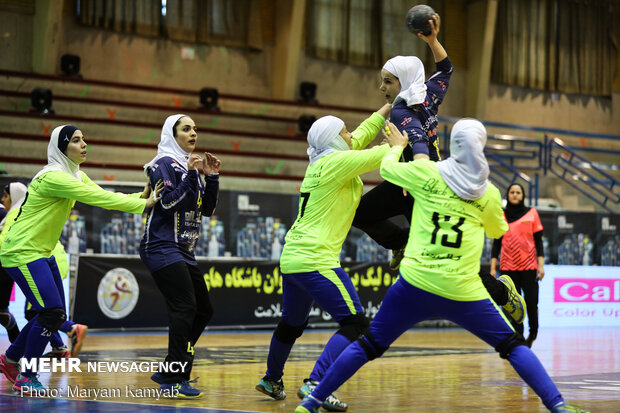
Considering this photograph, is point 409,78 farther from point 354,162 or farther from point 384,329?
point 384,329

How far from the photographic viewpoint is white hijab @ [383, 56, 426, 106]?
607cm

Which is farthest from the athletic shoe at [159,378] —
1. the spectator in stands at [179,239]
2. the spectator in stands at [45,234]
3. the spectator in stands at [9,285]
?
the spectator in stands at [9,285]

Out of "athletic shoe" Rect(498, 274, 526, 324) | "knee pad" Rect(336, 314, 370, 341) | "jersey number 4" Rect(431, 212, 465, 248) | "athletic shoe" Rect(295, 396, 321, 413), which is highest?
"jersey number 4" Rect(431, 212, 465, 248)

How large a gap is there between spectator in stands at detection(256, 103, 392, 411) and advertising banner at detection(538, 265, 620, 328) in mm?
10584

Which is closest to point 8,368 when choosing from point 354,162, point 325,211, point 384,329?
point 325,211

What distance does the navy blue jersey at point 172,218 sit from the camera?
6.44m

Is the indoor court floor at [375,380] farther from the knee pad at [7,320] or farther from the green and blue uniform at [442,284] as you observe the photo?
the green and blue uniform at [442,284]

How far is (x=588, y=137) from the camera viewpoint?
2484 centimetres

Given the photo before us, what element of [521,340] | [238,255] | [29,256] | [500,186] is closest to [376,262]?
[238,255]

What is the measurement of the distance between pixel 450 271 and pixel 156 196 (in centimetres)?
252

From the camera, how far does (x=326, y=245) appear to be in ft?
19.2

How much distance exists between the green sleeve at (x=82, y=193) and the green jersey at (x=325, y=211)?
129 centimetres

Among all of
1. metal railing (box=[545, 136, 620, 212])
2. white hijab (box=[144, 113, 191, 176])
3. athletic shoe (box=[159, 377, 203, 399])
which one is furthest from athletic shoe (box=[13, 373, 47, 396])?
metal railing (box=[545, 136, 620, 212])

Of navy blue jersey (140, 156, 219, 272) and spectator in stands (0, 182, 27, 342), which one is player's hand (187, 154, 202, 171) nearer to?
navy blue jersey (140, 156, 219, 272)
